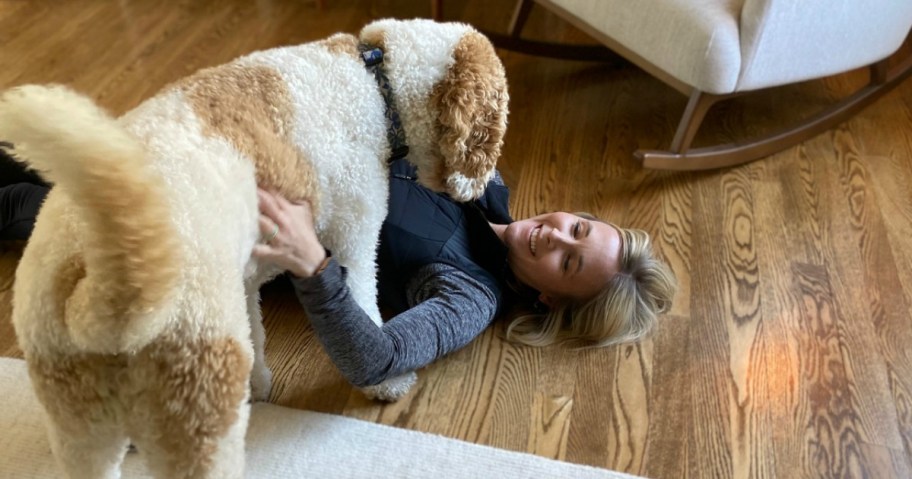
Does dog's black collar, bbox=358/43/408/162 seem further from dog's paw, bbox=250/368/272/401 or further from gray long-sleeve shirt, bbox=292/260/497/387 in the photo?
dog's paw, bbox=250/368/272/401

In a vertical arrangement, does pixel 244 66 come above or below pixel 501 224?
above

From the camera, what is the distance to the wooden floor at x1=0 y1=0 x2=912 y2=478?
1.26 meters

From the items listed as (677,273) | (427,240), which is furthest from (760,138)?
(427,240)

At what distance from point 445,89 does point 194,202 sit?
42 centimetres

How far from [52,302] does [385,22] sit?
600 millimetres

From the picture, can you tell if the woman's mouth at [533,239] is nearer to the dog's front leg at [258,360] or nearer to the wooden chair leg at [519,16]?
the dog's front leg at [258,360]

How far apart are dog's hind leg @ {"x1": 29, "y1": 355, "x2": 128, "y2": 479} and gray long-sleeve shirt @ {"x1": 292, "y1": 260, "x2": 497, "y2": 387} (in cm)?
34

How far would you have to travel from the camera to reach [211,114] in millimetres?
810

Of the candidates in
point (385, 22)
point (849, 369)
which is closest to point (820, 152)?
point (849, 369)

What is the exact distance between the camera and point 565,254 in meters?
1.38

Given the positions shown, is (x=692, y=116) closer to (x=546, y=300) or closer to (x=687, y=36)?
(x=687, y=36)

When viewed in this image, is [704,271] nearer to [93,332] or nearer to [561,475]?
[561,475]

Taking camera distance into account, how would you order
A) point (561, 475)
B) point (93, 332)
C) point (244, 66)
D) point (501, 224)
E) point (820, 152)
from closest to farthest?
point (93, 332) → point (244, 66) → point (561, 475) → point (501, 224) → point (820, 152)

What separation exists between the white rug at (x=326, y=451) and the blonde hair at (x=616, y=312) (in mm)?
293
